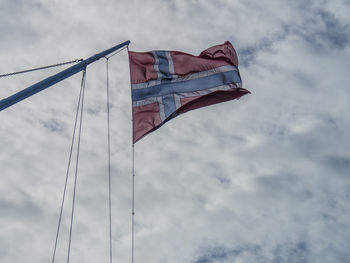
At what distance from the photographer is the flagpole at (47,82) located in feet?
45.8

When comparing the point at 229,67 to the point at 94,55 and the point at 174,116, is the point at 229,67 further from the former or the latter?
the point at 94,55

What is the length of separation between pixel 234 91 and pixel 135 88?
4991mm

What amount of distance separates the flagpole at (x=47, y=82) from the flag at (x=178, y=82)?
2.86 meters

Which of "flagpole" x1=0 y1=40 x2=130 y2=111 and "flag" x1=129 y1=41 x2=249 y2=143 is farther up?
"flag" x1=129 y1=41 x2=249 y2=143

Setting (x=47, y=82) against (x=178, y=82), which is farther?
(x=178, y=82)

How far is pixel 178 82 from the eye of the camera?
21.8 meters

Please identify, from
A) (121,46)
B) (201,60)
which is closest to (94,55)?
(121,46)

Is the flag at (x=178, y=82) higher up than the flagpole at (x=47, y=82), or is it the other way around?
the flag at (x=178, y=82)

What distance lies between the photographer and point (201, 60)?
2247cm

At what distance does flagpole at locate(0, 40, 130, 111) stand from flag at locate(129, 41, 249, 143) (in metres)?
2.86

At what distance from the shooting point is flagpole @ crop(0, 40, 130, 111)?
13.9 metres

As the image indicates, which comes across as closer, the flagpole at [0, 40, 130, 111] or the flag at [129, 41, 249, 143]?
the flagpole at [0, 40, 130, 111]

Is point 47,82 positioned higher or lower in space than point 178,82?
lower

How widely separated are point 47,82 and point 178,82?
7901 mm
